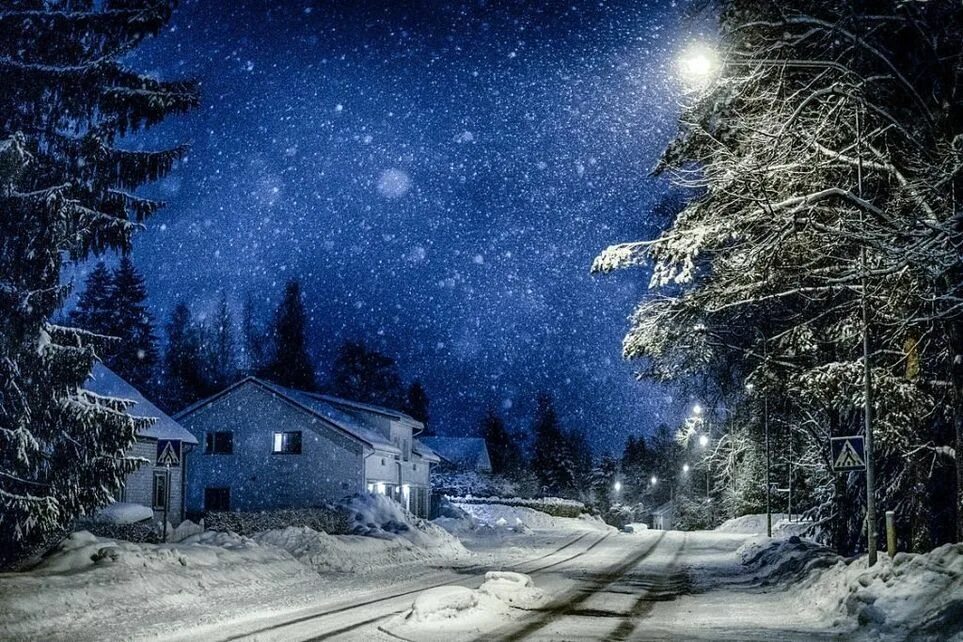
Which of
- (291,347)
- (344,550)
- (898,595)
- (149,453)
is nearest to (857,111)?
(898,595)

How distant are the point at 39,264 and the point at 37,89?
12.1 ft

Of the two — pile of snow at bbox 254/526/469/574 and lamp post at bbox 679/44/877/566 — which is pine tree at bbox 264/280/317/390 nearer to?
pile of snow at bbox 254/526/469/574

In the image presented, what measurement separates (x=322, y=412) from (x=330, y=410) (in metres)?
2.13

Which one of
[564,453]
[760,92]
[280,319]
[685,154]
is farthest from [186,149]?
[564,453]

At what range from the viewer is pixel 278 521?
98.1 feet

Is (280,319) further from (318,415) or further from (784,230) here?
(784,230)

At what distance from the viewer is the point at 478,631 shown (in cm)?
1166

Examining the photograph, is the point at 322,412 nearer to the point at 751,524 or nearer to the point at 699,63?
the point at 751,524

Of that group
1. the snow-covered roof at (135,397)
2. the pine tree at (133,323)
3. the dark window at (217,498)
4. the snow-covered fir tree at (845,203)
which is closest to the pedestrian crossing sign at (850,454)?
the snow-covered fir tree at (845,203)

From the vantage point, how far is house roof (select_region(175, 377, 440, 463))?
4319cm

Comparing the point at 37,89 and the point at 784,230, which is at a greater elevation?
the point at 37,89

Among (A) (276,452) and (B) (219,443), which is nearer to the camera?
(A) (276,452)

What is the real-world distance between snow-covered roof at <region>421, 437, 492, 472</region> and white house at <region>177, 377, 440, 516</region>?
177 feet

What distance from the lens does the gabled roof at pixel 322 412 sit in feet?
141
